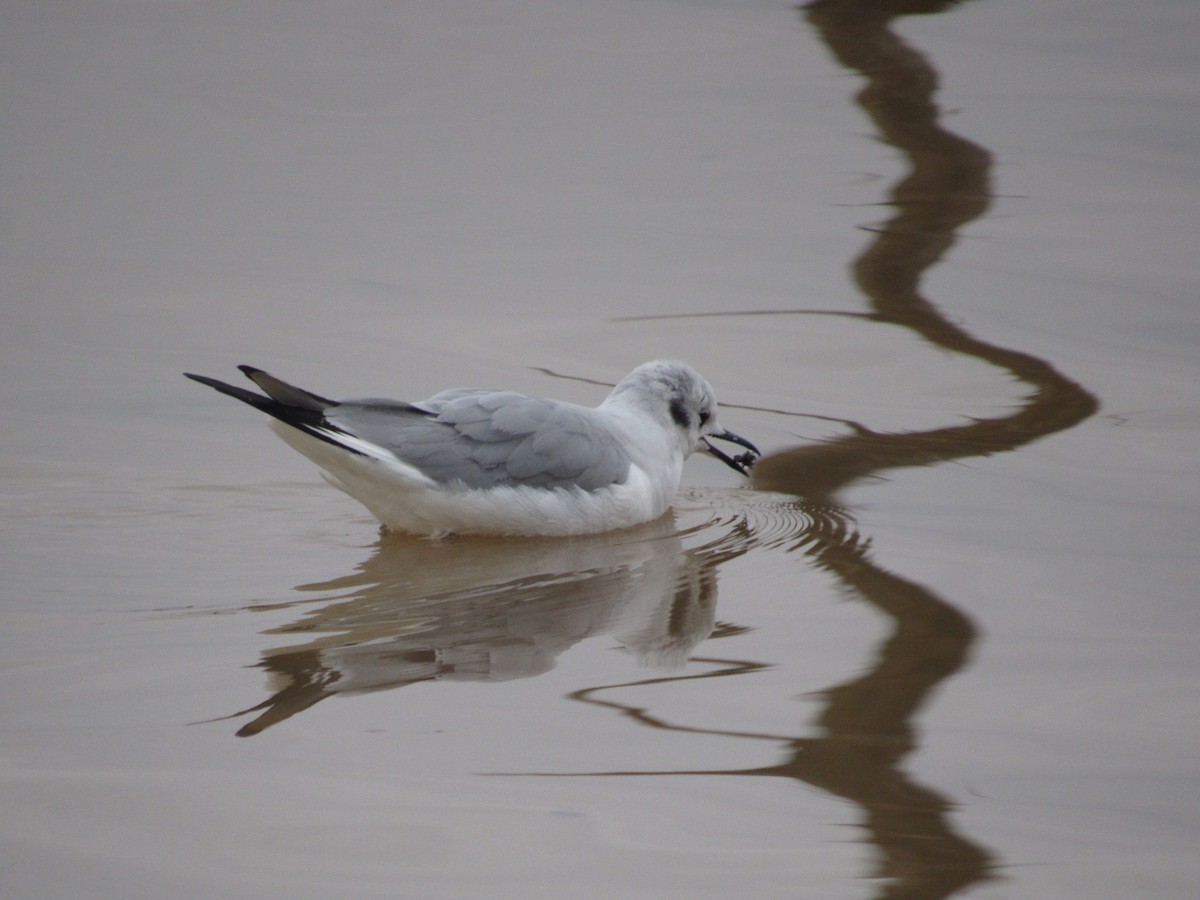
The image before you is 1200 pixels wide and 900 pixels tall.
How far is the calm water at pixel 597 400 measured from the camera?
3.29m

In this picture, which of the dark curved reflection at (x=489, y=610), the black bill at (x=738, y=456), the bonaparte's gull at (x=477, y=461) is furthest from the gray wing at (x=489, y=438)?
the black bill at (x=738, y=456)

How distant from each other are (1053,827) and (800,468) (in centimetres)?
286

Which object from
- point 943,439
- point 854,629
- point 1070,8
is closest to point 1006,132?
point 1070,8

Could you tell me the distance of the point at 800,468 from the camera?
6086 millimetres

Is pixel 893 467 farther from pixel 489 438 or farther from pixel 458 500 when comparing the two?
pixel 458 500

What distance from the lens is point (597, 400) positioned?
21.7 ft

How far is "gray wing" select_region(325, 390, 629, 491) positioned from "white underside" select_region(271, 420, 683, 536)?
45mm

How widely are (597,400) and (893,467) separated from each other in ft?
4.30

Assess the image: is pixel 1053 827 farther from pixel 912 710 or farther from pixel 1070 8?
pixel 1070 8

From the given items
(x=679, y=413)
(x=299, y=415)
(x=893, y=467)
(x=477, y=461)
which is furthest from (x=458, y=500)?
(x=893, y=467)

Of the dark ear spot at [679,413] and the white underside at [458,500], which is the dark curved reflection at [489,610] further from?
the dark ear spot at [679,413]

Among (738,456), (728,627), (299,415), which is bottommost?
(728,627)

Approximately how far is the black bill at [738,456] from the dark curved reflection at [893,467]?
0.21ft

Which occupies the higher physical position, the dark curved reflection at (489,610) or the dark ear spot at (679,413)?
the dark ear spot at (679,413)
